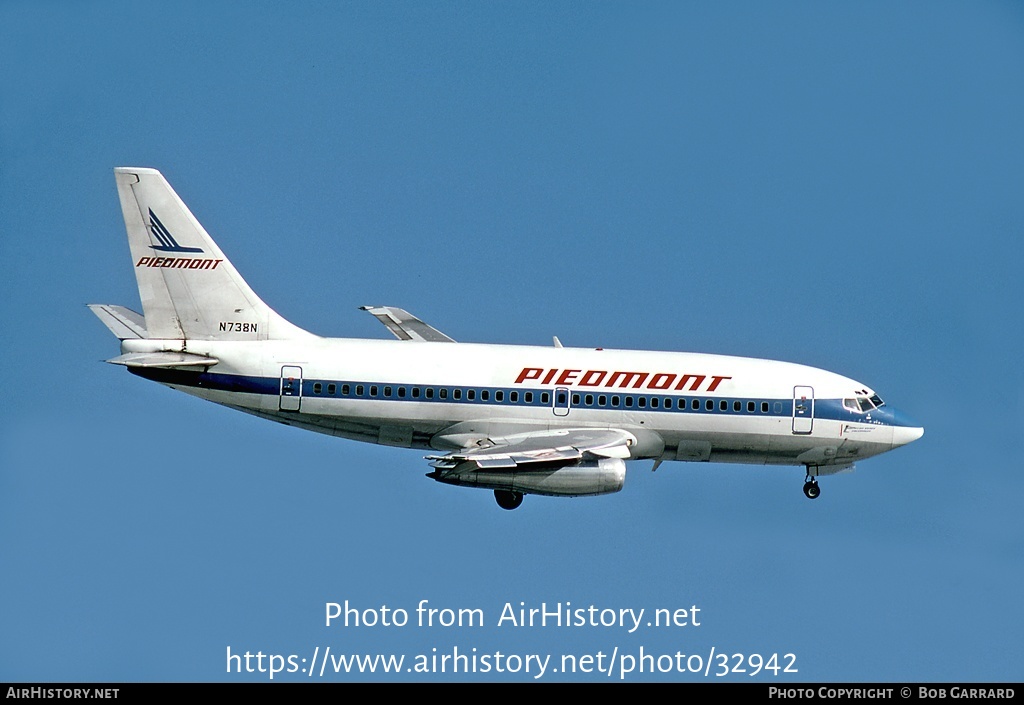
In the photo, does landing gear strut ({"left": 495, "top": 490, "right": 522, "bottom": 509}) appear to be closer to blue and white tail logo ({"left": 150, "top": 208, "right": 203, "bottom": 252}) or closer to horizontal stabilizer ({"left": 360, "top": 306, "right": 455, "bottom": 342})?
horizontal stabilizer ({"left": 360, "top": 306, "right": 455, "bottom": 342})

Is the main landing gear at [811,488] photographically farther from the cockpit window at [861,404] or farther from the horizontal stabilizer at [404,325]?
the horizontal stabilizer at [404,325]

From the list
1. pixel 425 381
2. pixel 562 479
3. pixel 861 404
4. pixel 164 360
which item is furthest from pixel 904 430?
pixel 164 360

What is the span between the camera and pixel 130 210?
73.2 m

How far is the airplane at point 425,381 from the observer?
7262 cm

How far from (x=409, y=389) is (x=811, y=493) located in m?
18.7

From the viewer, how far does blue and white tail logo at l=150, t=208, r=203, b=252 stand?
73250 millimetres

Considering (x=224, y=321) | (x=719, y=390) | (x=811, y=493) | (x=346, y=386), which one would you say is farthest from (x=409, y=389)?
(x=811, y=493)

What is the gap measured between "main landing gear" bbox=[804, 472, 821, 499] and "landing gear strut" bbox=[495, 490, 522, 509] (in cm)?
1309

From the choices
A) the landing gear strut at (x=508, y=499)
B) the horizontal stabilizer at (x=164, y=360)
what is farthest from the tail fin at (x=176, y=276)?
the landing gear strut at (x=508, y=499)

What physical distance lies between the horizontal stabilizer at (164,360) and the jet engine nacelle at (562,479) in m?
13.5

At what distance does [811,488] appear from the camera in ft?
250

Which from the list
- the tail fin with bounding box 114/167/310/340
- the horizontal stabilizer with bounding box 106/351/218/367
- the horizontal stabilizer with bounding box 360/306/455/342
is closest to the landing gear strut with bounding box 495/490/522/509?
the horizontal stabilizer with bounding box 360/306/455/342

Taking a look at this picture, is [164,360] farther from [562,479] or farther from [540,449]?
[562,479]

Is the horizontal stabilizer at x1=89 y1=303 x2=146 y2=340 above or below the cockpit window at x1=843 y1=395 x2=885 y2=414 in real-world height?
above
